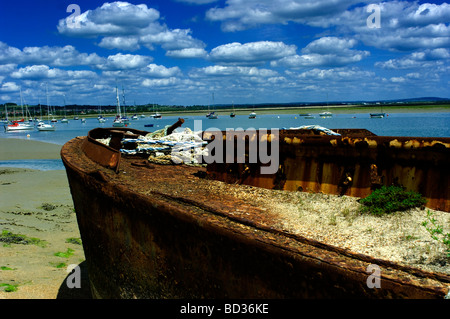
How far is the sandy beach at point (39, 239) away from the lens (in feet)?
18.9

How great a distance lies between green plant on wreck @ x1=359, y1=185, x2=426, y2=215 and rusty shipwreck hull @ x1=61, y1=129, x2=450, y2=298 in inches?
33.5

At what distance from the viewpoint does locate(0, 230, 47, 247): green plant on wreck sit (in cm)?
771

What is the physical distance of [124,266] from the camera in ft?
11.6

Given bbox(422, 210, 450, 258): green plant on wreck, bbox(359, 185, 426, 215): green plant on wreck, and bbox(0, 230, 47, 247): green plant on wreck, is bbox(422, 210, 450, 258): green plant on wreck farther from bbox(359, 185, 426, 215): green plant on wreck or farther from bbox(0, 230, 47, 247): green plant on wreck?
bbox(0, 230, 47, 247): green plant on wreck

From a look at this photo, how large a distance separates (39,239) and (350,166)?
23.7 feet

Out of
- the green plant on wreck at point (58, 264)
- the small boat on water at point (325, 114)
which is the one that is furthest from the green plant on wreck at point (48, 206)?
the small boat on water at point (325, 114)

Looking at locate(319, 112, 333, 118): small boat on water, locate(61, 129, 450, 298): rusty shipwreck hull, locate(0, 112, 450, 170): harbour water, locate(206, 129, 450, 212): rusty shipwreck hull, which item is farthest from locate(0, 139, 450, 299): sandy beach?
locate(319, 112, 333, 118): small boat on water

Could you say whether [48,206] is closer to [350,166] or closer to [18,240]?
[18,240]

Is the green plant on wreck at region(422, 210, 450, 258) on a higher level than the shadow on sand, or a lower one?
higher

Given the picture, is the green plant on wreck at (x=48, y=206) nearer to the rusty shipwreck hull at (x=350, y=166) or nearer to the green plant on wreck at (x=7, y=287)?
the green plant on wreck at (x=7, y=287)

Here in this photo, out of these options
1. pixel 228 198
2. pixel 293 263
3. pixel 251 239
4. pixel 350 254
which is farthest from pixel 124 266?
pixel 350 254
